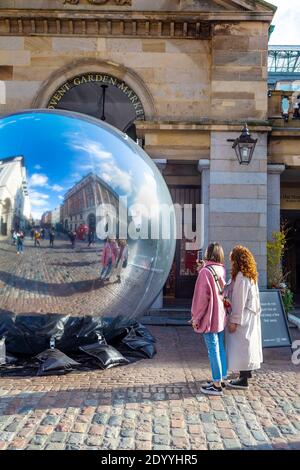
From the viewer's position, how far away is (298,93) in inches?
469

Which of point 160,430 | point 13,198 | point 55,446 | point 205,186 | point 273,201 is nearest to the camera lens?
point 55,446

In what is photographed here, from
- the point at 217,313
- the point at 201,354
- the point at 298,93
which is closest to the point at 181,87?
the point at 298,93

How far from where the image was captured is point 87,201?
4.60 metres

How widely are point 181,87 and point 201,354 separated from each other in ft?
23.5

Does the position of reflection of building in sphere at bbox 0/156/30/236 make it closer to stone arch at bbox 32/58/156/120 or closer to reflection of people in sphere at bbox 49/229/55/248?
reflection of people in sphere at bbox 49/229/55/248

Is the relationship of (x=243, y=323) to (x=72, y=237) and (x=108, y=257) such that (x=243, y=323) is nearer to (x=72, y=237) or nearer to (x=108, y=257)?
(x=108, y=257)

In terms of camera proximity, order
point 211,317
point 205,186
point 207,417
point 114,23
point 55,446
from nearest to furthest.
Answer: point 55,446, point 207,417, point 211,317, point 114,23, point 205,186

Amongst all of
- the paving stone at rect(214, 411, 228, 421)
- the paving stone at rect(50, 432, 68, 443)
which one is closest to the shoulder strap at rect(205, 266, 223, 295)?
the paving stone at rect(214, 411, 228, 421)

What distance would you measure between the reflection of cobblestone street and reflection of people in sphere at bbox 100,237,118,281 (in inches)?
2.5

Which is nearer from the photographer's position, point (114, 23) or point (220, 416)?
point (220, 416)

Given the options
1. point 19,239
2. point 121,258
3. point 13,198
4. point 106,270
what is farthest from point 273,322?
point 13,198

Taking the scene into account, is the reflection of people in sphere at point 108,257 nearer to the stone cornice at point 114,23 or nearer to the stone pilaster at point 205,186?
the stone pilaster at point 205,186

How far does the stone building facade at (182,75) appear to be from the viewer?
11.2 meters

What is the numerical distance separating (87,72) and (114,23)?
4.59ft
